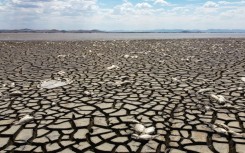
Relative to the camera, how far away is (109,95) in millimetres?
5012

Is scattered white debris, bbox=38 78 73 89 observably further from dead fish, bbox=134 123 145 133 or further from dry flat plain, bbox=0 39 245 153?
dead fish, bbox=134 123 145 133

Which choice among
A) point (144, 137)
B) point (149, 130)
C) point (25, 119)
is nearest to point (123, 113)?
point (149, 130)

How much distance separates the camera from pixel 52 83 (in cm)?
613

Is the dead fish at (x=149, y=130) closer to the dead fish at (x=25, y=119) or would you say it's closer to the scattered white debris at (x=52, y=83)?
the dead fish at (x=25, y=119)

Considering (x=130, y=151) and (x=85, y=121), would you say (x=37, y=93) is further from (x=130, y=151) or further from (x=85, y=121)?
(x=130, y=151)

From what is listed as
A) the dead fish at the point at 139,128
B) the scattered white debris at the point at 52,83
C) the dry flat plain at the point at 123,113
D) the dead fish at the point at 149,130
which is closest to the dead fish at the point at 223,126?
the dry flat plain at the point at 123,113

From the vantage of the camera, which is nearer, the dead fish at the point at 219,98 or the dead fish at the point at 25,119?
the dead fish at the point at 25,119

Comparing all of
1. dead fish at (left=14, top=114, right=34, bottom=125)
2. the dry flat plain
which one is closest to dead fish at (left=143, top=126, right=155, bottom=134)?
the dry flat plain

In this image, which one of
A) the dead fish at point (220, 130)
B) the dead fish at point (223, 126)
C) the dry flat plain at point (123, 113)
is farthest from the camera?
the dead fish at point (223, 126)

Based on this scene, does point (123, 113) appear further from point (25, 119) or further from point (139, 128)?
point (25, 119)

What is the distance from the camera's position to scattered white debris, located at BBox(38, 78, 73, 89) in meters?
5.82

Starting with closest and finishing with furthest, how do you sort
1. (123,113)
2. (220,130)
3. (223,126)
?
(220,130) < (223,126) < (123,113)

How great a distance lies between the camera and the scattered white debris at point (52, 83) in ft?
19.1

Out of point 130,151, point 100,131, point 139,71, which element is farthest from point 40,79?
point 130,151
